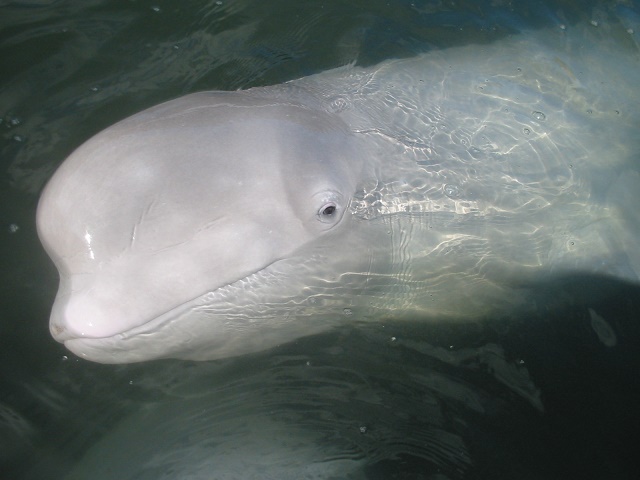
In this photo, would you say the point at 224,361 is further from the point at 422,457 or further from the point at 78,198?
the point at 78,198

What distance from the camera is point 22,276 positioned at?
196 inches

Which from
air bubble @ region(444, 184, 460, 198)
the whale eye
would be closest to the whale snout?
the whale eye

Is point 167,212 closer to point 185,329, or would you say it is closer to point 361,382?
point 185,329

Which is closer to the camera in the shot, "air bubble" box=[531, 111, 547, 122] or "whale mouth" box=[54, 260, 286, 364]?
"whale mouth" box=[54, 260, 286, 364]

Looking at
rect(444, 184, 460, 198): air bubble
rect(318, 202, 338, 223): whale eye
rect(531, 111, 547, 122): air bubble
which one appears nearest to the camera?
rect(318, 202, 338, 223): whale eye

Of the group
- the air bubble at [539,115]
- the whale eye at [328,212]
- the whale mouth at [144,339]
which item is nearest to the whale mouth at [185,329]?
the whale mouth at [144,339]

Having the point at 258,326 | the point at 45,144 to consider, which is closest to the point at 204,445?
the point at 258,326

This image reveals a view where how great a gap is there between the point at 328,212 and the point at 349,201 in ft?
0.80

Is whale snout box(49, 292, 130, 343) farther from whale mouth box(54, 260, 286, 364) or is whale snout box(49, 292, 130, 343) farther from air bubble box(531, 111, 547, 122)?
air bubble box(531, 111, 547, 122)

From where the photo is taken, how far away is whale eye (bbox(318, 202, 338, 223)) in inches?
147

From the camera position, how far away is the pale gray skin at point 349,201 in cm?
331

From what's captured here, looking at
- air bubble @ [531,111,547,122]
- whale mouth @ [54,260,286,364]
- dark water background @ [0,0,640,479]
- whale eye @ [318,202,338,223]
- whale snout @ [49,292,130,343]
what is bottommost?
dark water background @ [0,0,640,479]

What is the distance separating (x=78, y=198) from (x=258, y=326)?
4.84ft

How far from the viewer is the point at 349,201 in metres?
3.98
